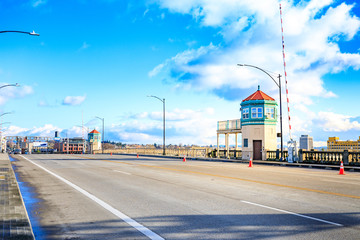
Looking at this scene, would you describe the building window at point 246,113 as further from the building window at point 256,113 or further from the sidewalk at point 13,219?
the sidewalk at point 13,219

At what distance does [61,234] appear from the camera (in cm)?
581

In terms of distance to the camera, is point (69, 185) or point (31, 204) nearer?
point (31, 204)

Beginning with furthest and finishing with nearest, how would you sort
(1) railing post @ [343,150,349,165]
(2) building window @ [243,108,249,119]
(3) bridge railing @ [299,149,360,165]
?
1. (2) building window @ [243,108,249,119]
2. (3) bridge railing @ [299,149,360,165]
3. (1) railing post @ [343,150,349,165]

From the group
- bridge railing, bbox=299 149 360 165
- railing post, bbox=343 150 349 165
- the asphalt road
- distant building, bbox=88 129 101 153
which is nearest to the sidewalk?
the asphalt road

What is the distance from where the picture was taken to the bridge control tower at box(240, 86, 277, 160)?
112 ft

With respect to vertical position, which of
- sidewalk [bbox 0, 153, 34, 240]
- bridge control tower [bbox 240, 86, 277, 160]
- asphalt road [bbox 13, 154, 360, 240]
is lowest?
asphalt road [bbox 13, 154, 360, 240]

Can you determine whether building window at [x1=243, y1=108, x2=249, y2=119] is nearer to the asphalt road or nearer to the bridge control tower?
the bridge control tower

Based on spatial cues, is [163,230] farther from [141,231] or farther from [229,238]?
[229,238]

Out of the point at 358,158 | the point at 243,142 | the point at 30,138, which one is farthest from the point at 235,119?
the point at 30,138

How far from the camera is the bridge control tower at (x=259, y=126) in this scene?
3403 centimetres

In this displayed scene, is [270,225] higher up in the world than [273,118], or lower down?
lower down

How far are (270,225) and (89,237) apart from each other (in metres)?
3.48

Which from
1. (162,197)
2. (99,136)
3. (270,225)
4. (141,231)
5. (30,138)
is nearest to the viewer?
(141,231)

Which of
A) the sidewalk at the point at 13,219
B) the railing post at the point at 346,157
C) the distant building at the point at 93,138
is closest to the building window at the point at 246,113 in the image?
the railing post at the point at 346,157
